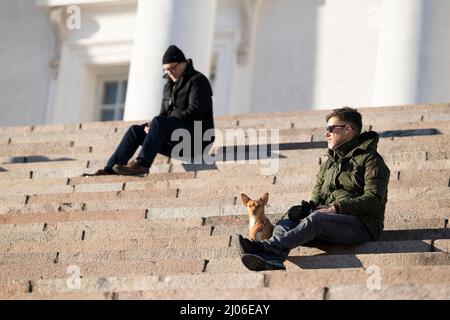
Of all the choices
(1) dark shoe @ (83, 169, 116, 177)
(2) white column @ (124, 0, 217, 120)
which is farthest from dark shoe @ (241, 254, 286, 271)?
(2) white column @ (124, 0, 217, 120)

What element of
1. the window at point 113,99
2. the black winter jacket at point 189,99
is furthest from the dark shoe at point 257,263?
the window at point 113,99

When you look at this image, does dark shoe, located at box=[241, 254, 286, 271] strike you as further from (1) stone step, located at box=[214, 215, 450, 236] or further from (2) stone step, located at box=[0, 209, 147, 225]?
(2) stone step, located at box=[0, 209, 147, 225]

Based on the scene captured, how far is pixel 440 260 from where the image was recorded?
323 inches

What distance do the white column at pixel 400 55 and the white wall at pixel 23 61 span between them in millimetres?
5757

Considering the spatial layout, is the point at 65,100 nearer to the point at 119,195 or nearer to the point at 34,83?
the point at 34,83

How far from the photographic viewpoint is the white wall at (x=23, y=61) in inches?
735

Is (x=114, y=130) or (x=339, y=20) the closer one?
(x=114, y=130)

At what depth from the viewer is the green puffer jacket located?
27.9 feet

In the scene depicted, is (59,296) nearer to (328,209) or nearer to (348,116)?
(328,209)

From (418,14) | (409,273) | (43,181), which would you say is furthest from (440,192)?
(418,14)

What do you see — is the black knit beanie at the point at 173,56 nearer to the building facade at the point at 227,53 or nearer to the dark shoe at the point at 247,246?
the building facade at the point at 227,53

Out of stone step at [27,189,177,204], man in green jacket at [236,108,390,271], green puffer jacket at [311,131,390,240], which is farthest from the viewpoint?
stone step at [27,189,177,204]
